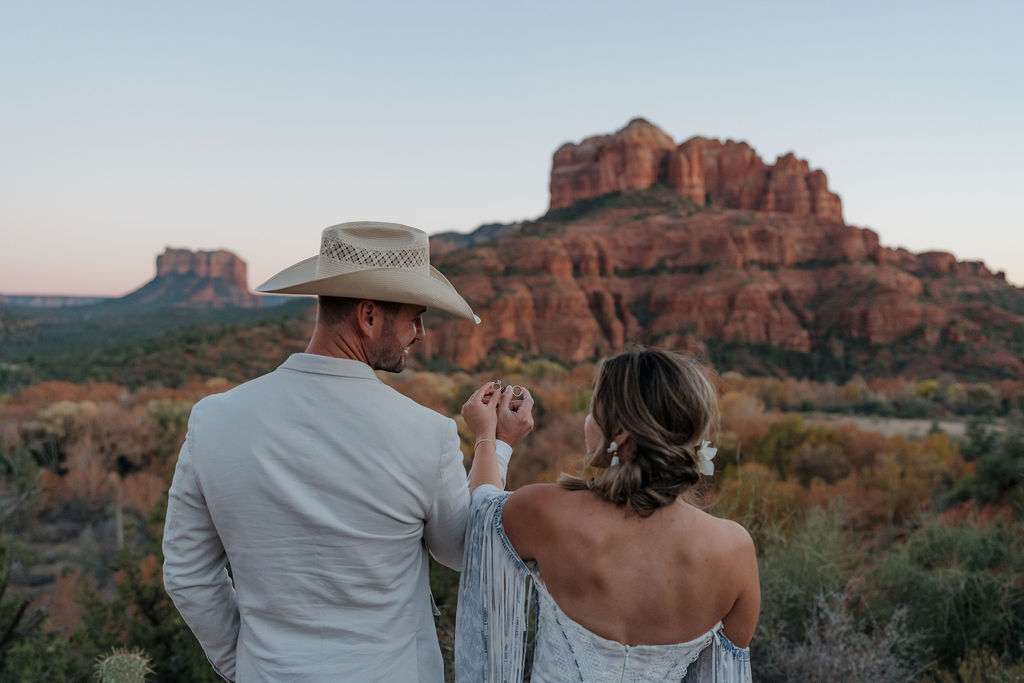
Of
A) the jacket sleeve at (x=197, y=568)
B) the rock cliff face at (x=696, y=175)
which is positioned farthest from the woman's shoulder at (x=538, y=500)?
the rock cliff face at (x=696, y=175)

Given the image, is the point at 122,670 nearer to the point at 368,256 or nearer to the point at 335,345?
the point at 335,345

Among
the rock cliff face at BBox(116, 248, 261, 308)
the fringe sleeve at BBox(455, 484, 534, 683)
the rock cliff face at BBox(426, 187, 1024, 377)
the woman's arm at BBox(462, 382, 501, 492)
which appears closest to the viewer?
the fringe sleeve at BBox(455, 484, 534, 683)

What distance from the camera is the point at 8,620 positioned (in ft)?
20.2

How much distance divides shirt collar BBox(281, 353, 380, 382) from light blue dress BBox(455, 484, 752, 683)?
1.79ft

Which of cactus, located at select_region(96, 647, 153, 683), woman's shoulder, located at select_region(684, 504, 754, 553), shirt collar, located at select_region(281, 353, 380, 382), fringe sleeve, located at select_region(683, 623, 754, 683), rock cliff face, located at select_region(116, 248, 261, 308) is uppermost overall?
rock cliff face, located at select_region(116, 248, 261, 308)

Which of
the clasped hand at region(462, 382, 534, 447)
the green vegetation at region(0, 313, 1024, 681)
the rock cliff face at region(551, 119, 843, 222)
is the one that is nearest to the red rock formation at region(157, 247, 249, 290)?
the rock cliff face at region(551, 119, 843, 222)

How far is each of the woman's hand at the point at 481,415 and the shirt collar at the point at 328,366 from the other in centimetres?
47

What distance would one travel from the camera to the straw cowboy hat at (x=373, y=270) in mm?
1504

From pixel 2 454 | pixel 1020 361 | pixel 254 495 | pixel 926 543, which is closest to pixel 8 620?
pixel 254 495

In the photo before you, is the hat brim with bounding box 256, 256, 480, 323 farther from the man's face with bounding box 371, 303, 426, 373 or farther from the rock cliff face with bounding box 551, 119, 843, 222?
the rock cliff face with bounding box 551, 119, 843, 222

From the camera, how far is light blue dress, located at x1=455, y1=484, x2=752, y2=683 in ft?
5.36

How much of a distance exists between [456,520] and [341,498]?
0.34 metres

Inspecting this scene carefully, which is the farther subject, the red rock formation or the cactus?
the red rock formation

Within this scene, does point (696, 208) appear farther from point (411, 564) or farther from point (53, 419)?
point (411, 564)
